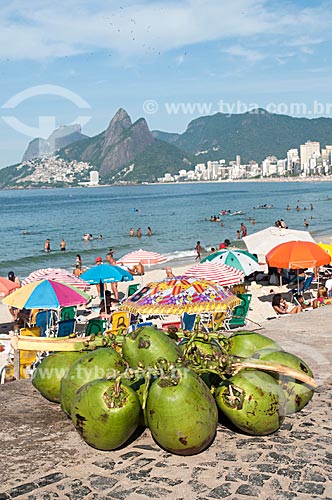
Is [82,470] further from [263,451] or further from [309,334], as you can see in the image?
[309,334]

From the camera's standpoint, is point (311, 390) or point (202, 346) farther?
point (311, 390)

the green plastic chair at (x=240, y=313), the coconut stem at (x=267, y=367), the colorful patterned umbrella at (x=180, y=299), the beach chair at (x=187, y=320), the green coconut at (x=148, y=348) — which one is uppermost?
the green coconut at (x=148, y=348)

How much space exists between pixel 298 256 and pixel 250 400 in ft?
44.5

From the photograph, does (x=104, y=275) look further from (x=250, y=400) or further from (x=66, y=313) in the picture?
(x=250, y=400)

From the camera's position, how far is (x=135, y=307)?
10445mm

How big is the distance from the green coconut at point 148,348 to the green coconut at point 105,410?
213mm

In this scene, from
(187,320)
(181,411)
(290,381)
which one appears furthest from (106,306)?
(181,411)

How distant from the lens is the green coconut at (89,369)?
9.84 feet

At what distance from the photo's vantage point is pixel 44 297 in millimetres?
12828

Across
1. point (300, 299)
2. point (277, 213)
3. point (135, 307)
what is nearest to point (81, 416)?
point (135, 307)

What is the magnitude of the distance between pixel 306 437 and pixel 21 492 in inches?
60.2

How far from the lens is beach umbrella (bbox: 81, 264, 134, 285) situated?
17.2m

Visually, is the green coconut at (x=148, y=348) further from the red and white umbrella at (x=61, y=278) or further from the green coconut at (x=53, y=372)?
the red and white umbrella at (x=61, y=278)

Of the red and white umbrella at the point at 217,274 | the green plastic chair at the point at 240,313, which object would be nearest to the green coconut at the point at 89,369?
the green plastic chair at the point at 240,313
